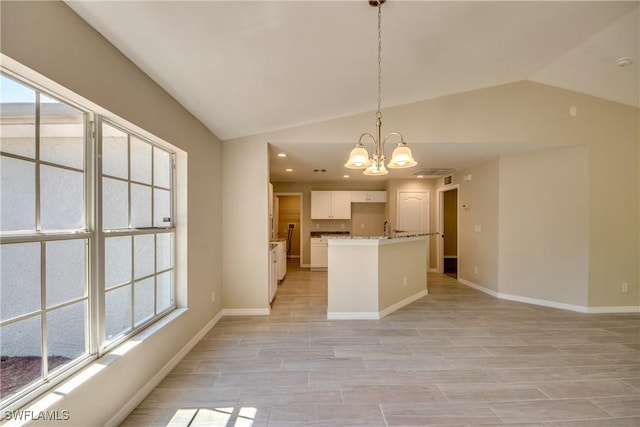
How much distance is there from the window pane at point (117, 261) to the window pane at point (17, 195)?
536mm

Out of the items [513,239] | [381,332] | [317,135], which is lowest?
[381,332]

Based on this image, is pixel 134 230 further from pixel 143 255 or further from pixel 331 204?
pixel 331 204

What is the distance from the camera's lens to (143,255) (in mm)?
2320

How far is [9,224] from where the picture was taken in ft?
4.22

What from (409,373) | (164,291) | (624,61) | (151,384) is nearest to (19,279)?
(151,384)

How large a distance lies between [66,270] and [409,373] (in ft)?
8.72

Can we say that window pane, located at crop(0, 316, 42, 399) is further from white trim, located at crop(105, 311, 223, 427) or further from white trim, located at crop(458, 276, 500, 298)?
white trim, located at crop(458, 276, 500, 298)

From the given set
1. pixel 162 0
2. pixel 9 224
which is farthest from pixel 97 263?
pixel 162 0

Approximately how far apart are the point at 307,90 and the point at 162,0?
1555mm

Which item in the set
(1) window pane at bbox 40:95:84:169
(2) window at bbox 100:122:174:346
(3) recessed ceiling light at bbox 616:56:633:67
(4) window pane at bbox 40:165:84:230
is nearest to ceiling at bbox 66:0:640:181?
(3) recessed ceiling light at bbox 616:56:633:67

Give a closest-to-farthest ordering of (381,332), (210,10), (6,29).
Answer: (6,29) < (210,10) < (381,332)

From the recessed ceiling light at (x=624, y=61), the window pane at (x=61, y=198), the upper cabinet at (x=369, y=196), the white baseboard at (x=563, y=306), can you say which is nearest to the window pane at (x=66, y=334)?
the window pane at (x=61, y=198)

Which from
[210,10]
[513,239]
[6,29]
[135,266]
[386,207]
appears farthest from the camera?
[386,207]

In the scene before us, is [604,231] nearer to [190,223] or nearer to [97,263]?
[190,223]
